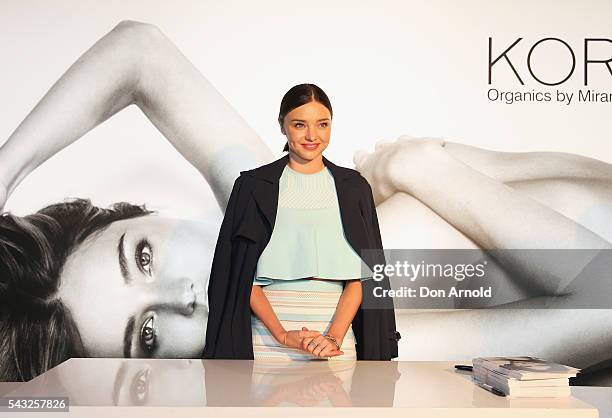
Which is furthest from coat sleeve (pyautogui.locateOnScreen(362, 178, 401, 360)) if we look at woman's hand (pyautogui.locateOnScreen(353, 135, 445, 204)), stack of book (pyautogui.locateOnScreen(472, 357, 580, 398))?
woman's hand (pyautogui.locateOnScreen(353, 135, 445, 204))

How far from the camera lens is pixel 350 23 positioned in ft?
12.9

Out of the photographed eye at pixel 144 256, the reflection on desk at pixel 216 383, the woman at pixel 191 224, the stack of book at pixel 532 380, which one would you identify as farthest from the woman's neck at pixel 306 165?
the photographed eye at pixel 144 256

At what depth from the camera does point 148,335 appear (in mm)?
3824

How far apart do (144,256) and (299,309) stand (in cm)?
160

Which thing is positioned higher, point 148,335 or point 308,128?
point 308,128

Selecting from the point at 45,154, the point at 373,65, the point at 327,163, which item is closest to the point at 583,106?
the point at 373,65

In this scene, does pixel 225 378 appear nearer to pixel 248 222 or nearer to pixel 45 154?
pixel 248 222

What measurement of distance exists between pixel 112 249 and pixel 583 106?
2.41 meters

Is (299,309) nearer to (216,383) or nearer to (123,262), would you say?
(216,383)

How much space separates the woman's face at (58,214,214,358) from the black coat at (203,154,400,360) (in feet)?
3.96

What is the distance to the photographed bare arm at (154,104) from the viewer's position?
12.8 ft

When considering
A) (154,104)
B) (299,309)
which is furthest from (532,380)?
(154,104)

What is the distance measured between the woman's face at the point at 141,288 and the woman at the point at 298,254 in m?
1.21

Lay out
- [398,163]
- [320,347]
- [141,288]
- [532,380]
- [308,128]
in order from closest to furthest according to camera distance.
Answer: [532,380], [320,347], [308,128], [141,288], [398,163]
